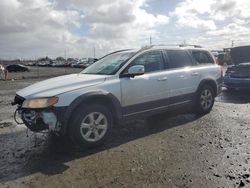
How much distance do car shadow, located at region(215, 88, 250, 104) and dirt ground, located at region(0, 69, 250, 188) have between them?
10.5ft

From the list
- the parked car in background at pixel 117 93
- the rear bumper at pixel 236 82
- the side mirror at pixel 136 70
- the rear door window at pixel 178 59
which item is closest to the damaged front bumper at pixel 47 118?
the parked car in background at pixel 117 93

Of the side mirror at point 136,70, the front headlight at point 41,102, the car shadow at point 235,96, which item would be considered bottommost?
the car shadow at point 235,96

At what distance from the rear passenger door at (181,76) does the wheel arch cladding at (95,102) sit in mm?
1567

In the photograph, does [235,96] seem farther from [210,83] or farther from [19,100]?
[19,100]

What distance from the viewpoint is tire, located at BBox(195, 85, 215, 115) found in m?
7.67

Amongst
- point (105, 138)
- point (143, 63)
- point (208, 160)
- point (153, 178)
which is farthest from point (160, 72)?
point (153, 178)

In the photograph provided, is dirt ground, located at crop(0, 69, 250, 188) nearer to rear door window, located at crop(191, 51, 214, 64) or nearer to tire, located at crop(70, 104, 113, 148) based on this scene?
tire, located at crop(70, 104, 113, 148)

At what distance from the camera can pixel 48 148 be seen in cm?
556

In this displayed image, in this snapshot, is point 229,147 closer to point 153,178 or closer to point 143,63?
point 153,178

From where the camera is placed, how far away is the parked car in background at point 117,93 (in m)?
5.11

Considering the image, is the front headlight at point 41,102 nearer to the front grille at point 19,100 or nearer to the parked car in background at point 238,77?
the front grille at point 19,100

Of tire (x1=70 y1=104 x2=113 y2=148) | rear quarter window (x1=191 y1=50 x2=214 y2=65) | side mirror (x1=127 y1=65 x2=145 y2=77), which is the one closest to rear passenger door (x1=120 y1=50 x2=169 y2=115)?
side mirror (x1=127 y1=65 x2=145 y2=77)

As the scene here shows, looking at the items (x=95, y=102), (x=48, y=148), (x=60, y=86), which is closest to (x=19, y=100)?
(x=60, y=86)

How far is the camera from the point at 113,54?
700 cm
